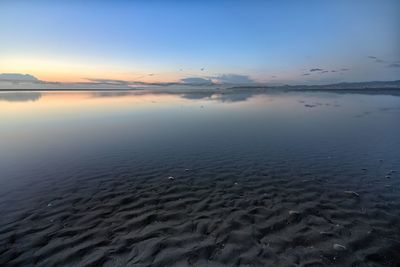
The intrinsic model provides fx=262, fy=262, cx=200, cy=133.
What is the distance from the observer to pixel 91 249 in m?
7.76

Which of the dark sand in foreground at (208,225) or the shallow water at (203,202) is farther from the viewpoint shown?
the shallow water at (203,202)

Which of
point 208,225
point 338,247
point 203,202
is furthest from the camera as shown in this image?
point 203,202

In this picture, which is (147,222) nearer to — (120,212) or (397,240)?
(120,212)

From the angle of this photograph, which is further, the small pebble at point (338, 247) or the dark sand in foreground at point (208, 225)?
the small pebble at point (338, 247)

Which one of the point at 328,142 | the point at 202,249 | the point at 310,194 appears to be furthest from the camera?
the point at 328,142

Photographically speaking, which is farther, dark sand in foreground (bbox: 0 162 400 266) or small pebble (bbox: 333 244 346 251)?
small pebble (bbox: 333 244 346 251)

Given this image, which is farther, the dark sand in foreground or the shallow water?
the shallow water

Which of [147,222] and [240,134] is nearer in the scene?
[147,222]

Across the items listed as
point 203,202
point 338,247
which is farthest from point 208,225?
point 338,247

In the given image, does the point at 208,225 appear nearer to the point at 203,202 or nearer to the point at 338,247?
the point at 203,202

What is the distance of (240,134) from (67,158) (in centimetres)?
1492

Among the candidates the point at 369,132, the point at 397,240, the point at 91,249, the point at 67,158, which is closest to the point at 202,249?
the point at 91,249

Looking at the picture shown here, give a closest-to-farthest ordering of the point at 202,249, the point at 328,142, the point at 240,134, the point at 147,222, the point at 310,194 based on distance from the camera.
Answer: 1. the point at 202,249
2. the point at 147,222
3. the point at 310,194
4. the point at 328,142
5. the point at 240,134

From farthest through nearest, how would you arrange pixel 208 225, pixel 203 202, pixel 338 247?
1. pixel 203 202
2. pixel 208 225
3. pixel 338 247
